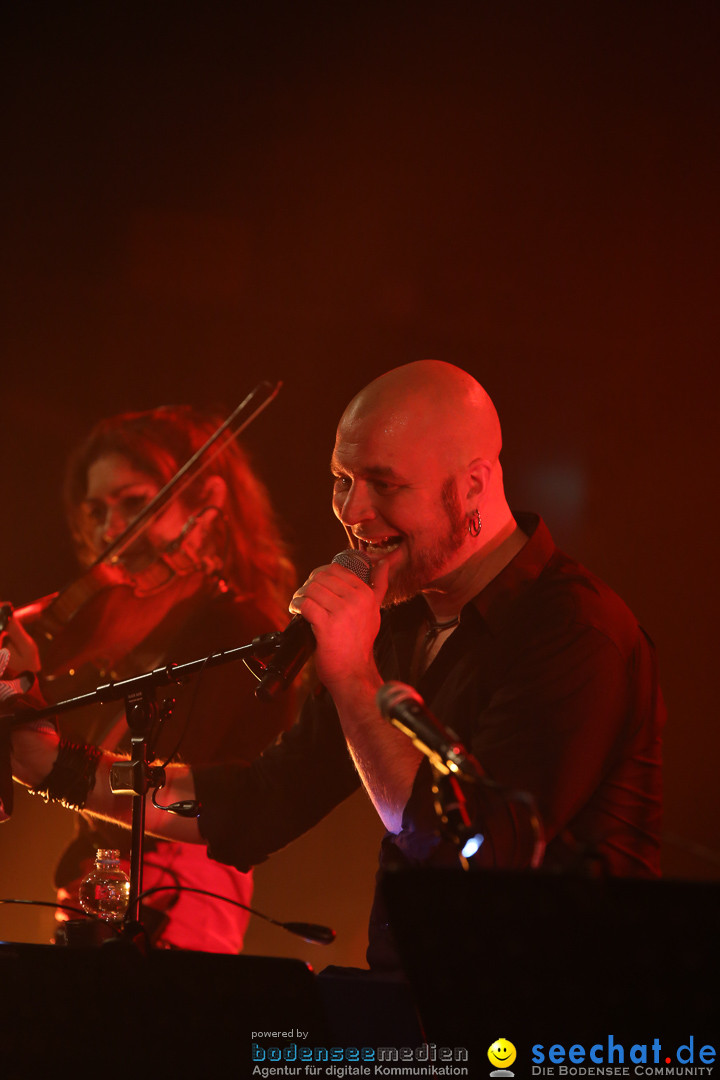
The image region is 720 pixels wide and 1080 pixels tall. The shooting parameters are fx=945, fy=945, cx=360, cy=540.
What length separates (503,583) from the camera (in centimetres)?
194

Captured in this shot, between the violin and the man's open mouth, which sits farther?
the violin

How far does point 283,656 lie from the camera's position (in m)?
1.57

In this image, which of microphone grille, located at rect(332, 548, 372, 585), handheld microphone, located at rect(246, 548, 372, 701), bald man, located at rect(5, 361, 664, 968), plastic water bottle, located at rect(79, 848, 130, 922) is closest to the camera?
handheld microphone, located at rect(246, 548, 372, 701)

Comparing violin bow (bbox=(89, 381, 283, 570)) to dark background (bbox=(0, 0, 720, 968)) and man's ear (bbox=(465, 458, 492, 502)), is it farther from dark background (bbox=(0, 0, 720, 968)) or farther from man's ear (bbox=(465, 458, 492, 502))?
man's ear (bbox=(465, 458, 492, 502))

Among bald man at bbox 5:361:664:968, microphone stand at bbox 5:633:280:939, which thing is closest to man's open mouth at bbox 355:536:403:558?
bald man at bbox 5:361:664:968

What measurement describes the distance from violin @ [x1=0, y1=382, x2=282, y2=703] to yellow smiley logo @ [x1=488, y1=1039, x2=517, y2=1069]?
2.26 m

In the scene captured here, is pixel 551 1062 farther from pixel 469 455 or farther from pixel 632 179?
pixel 632 179

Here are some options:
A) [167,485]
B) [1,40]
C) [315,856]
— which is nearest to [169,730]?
[315,856]

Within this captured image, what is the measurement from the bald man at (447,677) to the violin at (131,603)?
3.40ft

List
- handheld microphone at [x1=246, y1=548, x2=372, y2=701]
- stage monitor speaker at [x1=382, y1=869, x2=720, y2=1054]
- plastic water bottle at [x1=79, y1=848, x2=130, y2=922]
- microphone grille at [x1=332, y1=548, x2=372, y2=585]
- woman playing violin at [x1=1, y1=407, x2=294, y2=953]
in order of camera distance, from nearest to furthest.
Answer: stage monitor speaker at [x1=382, y1=869, x2=720, y2=1054] → handheld microphone at [x1=246, y1=548, x2=372, y2=701] → microphone grille at [x1=332, y1=548, x2=372, y2=585] → plastic water bottle at [x1=79, y1=848, x2=130, y2=922] → woman playing violin at [x1=1, y1=407, x2=294, y2=953]

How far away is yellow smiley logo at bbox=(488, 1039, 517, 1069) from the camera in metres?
1.01

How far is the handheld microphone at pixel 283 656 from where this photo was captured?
150cm

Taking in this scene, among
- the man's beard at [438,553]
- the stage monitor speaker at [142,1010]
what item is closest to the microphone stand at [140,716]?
the stage monitor speaker at [142,1010]

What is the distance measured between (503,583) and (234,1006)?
1.00 m
